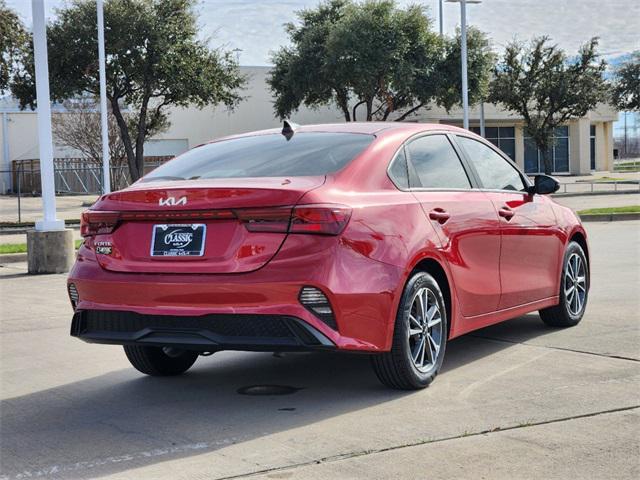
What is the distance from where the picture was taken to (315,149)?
6.14 meters

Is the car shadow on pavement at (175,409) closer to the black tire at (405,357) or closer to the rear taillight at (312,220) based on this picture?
the black tire at (405,357)

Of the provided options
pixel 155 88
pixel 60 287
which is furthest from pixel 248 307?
pixel 155 88

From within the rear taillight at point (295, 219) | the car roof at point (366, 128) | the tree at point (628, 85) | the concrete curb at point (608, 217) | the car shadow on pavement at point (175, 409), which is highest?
the tree at point (628, 85)

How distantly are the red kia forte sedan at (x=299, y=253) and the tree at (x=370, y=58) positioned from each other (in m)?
38.2

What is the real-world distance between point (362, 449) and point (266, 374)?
196 cm

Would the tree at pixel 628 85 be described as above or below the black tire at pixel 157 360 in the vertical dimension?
above

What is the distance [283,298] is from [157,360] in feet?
5.55

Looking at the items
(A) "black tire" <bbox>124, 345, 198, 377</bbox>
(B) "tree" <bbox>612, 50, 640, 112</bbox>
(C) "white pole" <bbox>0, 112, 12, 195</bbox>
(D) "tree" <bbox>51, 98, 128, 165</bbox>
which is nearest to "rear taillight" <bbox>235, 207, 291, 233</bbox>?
(A) "black tire" <bbox>124, 345, 198, 377</bbox>

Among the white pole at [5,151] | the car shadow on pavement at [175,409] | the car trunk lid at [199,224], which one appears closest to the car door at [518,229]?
the car shadow on pavement at [175,409]

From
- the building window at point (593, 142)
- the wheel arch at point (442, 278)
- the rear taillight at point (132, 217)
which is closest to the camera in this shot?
the rear taillight at point (132, 217)

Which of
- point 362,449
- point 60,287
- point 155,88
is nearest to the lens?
point 362,449

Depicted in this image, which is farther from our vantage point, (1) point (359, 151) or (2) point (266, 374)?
(2) point (266, 374)

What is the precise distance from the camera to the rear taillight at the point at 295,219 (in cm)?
530

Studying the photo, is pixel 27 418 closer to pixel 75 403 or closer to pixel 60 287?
pixel 75 403
